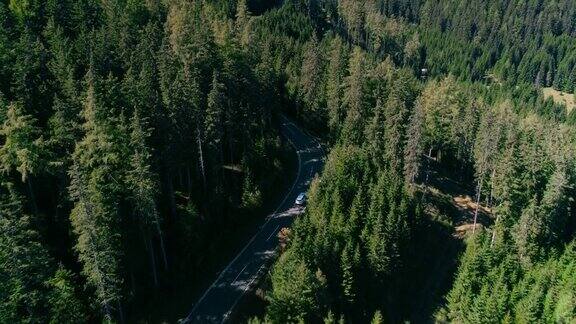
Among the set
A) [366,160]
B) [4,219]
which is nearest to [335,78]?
[366,160]

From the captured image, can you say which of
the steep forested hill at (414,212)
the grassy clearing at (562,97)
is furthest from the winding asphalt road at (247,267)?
the grassy clearing at (562,97)

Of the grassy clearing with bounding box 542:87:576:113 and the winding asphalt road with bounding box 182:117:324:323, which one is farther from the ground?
the winding asphalt road with bounding box 182:117:324:323

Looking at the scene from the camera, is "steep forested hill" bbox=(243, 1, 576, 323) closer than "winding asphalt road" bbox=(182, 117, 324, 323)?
No

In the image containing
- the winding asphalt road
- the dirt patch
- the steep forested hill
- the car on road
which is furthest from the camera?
the dirt patch

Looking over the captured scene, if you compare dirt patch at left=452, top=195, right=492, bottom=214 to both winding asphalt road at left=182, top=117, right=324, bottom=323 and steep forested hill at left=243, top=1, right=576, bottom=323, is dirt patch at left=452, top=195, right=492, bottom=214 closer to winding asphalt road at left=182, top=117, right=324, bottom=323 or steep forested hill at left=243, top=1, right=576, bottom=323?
steep forested hill at left=243, top=1, right=576, bottom=323

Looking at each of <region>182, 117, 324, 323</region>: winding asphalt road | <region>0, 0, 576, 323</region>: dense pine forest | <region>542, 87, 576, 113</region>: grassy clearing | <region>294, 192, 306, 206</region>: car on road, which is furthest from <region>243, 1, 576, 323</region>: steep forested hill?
<region>542, 87, 576, 113</region>: grassy clearing

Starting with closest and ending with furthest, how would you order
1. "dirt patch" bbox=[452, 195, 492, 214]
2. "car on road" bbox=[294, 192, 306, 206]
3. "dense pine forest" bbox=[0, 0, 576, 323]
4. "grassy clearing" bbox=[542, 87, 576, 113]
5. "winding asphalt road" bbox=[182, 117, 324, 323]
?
"dense pine forest" bbox=[0, 0, 576, 323]
"winding asphalt road" bbox=[182, 117, 324, 323]
"car on road" bbox=[294, 192, 306, 206]
"dirt patch" bbox=[452, 195, 492, 214]
"grassy clearing" bbox=[542, 87, 576, 113]

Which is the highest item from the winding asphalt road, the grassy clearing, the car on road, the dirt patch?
the car on road

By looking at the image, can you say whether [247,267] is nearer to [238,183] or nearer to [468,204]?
[238,183]
